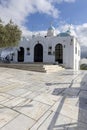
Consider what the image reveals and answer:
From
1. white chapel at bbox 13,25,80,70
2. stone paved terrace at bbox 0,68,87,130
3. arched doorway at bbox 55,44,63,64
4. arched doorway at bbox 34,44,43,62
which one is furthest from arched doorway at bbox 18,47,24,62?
stone paved terrace at bbox 0,68,87,130

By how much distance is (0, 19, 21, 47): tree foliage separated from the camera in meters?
17.0

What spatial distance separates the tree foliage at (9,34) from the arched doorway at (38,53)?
977 centimetres

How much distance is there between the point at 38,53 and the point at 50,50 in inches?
92.6

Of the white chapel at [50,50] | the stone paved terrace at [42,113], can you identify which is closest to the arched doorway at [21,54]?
the white chapel at [50,50]

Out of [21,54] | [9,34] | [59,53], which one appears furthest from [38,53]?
[9,34]

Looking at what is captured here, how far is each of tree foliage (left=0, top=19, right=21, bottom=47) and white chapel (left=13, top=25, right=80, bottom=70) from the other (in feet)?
31.3

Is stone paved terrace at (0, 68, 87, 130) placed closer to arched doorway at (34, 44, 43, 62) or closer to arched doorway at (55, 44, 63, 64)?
arched doorway at (55, 44, 63, 64)

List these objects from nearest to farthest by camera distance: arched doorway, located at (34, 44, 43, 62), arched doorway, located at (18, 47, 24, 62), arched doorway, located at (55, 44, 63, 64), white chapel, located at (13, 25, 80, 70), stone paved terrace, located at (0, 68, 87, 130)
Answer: stone paved terrace, located at (0, 68, 87, 130)
white chapel, located at (13, 25, 80, 70)
arched doorway, located at (55, 44, 63, 64)
arched doorway, located at (34, 44, 43, 62)
arched doorway, located at (18, 47, 24, 62)

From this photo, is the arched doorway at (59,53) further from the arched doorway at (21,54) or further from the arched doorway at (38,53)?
the arched doorway at (21,54)

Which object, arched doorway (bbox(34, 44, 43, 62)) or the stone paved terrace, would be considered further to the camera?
arched doorway (bbox(34, 44, 43, 62))

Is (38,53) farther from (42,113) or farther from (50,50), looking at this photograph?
(42,113)

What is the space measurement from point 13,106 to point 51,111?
119 centimetres

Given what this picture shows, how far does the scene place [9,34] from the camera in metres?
17.8

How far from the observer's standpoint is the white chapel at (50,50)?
26328 mm
